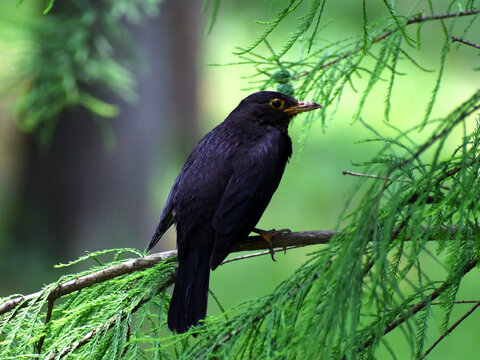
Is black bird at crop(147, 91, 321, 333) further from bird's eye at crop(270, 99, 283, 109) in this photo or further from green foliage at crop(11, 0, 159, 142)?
green foliage at crop(11, 0, 159, 142)

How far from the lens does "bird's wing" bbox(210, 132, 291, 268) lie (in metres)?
2.77

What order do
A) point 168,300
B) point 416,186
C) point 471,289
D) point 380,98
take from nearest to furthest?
point 416,186
point 168,300
point 471,289
point 380,98

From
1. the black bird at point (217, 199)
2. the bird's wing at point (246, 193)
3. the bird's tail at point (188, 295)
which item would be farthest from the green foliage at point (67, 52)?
the bird's tail at point (188, 295)

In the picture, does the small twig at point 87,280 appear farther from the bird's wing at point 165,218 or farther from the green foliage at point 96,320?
the bird's wing at point 165,218

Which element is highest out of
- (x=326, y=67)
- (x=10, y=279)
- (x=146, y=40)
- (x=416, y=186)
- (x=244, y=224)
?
(x=146, y=40)

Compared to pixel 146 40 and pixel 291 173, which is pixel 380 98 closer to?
pixel 291 173

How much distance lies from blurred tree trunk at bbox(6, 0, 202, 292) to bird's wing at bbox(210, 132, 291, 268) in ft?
12.5

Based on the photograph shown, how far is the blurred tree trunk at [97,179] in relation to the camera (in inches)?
264

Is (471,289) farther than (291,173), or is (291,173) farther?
(291,173)

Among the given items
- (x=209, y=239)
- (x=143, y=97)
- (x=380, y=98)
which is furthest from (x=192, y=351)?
(x=380, y=98)

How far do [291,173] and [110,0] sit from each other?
657cm

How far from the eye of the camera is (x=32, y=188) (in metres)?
7.00

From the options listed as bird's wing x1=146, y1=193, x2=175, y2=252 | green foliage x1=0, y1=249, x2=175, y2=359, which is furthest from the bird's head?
green foliage x1=0, y1=249, x2=175, y2=359

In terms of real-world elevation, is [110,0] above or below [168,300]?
above
